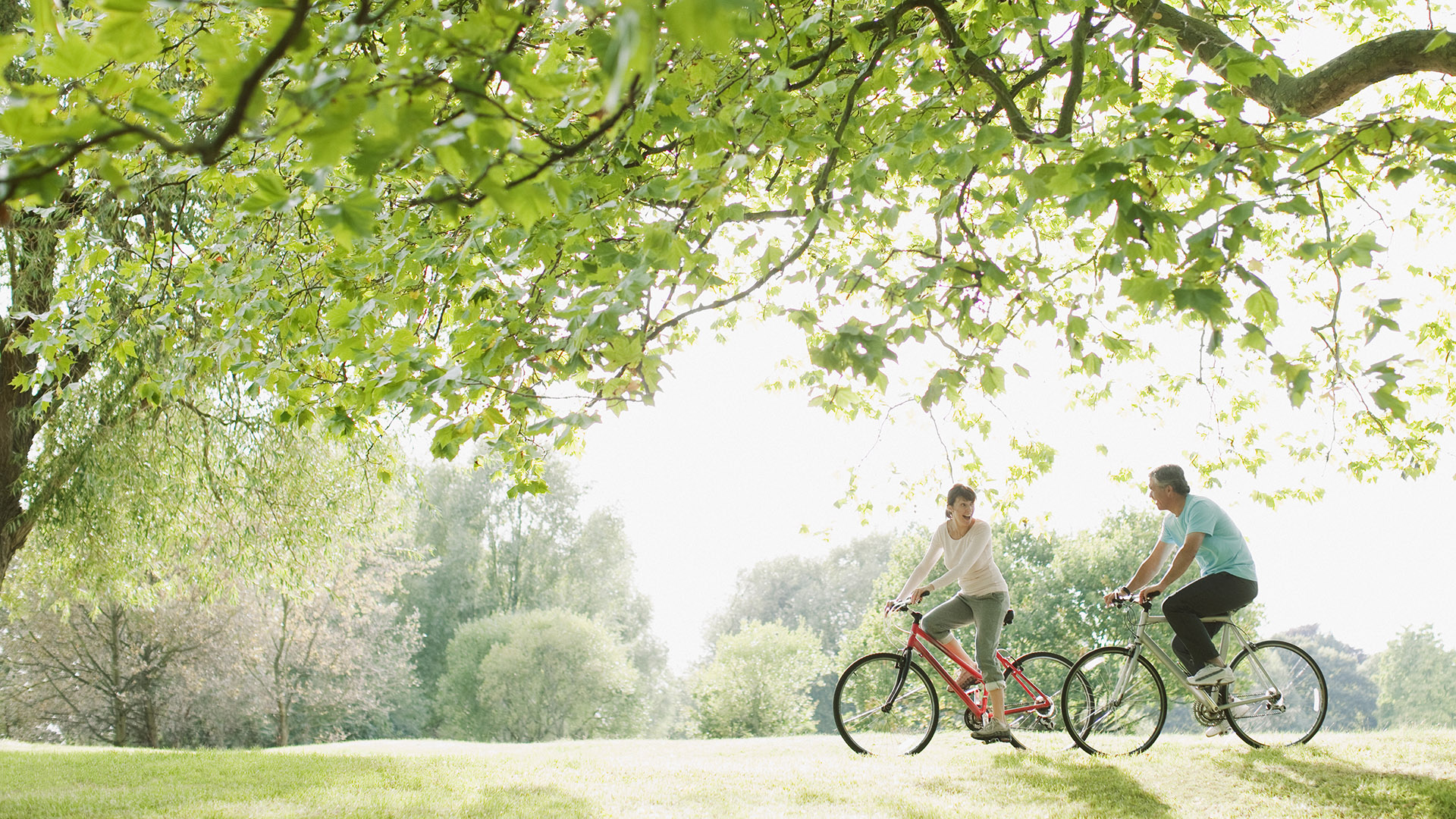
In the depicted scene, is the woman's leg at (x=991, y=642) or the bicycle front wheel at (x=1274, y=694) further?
the woman's leg at (x=991, y=642)

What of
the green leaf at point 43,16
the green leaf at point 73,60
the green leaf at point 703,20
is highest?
the green leaf at point 43,16

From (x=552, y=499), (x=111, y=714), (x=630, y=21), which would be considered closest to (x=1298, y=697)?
(x=630, y=21)

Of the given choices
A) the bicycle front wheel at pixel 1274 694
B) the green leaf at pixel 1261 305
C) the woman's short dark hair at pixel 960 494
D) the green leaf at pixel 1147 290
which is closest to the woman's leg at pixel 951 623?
the woman's short dark hair at pixel 960 494

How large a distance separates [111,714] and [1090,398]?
26.4 metres

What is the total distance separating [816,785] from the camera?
5863mm

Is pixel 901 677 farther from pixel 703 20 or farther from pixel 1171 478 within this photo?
pixel 703 20

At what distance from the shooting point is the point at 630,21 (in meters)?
0.97

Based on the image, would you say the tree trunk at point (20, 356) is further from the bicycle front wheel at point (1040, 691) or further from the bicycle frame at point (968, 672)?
the bicycle front wheel at point (1040, 691)

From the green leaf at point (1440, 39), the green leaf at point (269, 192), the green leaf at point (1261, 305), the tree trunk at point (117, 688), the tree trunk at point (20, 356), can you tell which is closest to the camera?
the green leaf at point (269, 192)

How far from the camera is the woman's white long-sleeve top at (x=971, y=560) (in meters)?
6.25

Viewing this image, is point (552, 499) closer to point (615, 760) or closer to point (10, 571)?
point (10, 571)

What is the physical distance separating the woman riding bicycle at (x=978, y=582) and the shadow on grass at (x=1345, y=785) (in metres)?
1.61

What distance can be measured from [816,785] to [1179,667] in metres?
2.79

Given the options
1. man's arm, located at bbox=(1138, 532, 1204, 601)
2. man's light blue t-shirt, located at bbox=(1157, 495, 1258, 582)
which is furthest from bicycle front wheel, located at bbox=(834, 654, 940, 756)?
man's light blue t-shirt, located at bbox=(1157, 495, 1258, 582)
